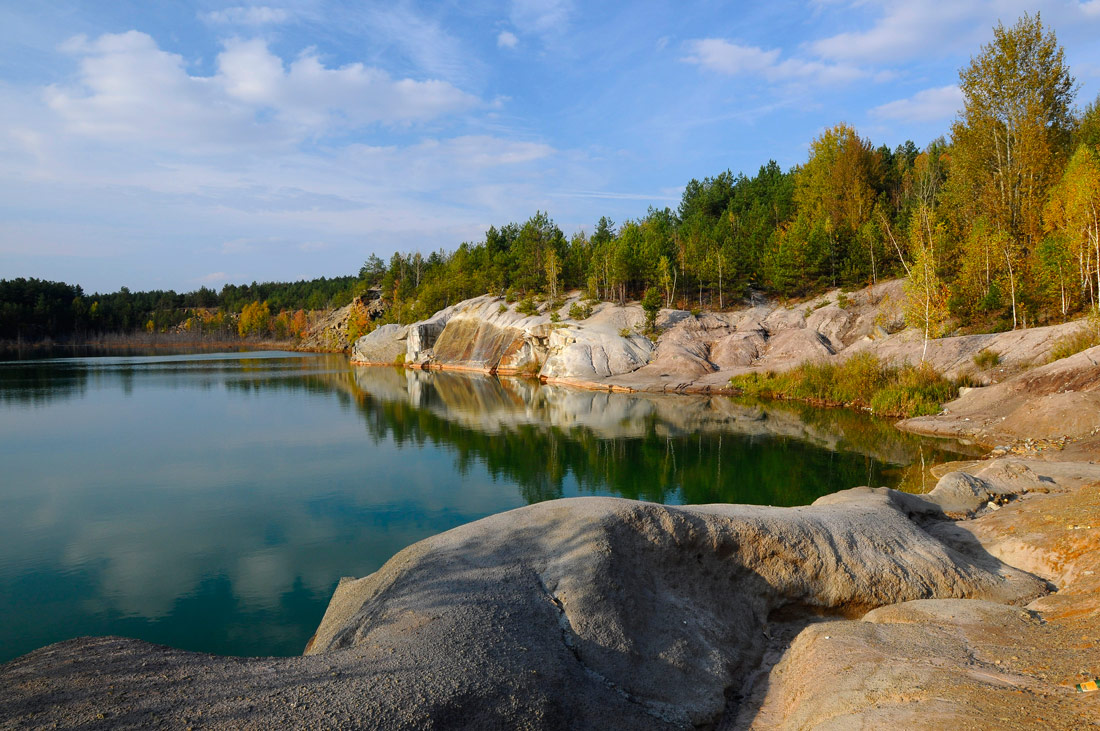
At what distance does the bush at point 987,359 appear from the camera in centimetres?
2534

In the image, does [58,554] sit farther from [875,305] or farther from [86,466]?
[875,305]

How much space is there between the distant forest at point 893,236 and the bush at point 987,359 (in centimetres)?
219

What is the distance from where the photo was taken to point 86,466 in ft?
65.5

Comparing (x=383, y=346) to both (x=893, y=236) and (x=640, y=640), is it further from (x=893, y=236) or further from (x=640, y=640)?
(x=640, y=640)

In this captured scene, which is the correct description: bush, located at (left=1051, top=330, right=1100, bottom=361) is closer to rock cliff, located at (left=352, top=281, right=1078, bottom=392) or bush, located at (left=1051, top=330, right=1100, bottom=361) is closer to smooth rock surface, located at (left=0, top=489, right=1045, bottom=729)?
rock cliff, located at (left=352, top=281, right=1078, bottom=392)

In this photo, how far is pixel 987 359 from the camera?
1003 inches

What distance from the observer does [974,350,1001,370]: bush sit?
2534 centimetres

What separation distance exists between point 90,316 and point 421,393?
103922 mm

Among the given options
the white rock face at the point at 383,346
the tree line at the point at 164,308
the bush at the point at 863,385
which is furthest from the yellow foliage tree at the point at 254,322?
the bush at the point at 863,385

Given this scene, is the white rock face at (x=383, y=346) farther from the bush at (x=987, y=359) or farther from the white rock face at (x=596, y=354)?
the bush at (x=987, y=359)

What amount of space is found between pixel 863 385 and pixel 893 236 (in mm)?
20378

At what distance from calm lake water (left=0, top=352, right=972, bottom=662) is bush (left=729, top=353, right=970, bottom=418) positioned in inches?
68.5

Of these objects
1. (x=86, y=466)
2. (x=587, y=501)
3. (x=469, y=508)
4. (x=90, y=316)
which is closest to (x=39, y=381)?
(x=86, y=466)

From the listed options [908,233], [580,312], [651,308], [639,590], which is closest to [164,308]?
[580,312]
